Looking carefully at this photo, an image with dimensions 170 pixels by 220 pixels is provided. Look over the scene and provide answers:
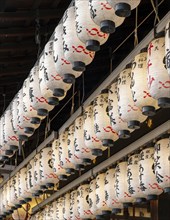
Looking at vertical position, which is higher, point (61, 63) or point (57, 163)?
point (61, 63)

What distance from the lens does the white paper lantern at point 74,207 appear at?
285 inches

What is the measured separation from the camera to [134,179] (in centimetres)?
540

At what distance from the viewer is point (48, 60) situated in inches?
215

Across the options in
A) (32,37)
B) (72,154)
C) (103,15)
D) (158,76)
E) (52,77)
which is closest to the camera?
(158,76)

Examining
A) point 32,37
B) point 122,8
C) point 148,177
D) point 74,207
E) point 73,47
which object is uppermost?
point 32,37

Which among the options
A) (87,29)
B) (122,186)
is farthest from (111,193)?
(87,29)

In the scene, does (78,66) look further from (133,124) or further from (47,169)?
(47,169)

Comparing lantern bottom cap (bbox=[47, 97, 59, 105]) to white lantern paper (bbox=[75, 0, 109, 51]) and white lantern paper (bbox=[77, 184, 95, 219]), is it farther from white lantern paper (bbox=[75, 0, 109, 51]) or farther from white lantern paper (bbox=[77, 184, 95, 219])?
white lantern paper (bbox=[77, 184, 95, 219])

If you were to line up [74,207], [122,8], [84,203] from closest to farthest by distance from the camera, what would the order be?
[122,8]
[84,203]
[74,207]

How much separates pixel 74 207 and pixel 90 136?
1.90 metres

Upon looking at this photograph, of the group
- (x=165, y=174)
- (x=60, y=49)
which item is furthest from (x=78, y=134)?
(x=165, y=174)

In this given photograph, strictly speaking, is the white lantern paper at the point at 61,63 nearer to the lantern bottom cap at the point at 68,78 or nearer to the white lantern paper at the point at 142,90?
the lantern bottom cap at the point at 68,78

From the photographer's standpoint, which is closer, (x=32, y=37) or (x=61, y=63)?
(x=61, y=63)

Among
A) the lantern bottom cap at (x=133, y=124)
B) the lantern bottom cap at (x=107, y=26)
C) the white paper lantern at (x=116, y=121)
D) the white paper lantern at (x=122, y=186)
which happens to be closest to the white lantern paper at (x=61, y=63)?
the white paper lantern at (x=116, y=121)
